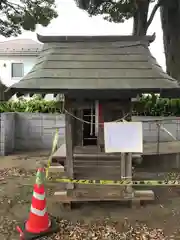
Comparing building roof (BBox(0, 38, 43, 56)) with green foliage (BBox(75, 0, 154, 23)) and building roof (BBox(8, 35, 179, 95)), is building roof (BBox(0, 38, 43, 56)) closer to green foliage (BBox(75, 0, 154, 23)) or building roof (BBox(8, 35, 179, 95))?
green foliage (BBox(75, 0, 154, 23))

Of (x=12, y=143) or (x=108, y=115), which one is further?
(x=12, y=143)

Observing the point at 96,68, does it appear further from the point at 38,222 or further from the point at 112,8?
the point at 112,8

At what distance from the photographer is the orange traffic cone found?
428cm

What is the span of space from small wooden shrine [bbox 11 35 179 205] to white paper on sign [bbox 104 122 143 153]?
0.36 metres

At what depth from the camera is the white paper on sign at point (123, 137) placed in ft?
16.4

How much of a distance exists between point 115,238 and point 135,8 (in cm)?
1010

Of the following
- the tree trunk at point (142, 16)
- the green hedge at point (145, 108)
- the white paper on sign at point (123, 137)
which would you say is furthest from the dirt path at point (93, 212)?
the tree trunk at point (142, 16)

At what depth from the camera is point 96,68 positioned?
5.18 meters

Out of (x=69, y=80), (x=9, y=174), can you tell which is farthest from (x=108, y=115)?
(x=9, y=174)

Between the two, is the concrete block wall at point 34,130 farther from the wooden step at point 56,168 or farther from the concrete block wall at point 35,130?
the wooden step at point 56,168

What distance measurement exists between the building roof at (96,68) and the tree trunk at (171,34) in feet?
21.1

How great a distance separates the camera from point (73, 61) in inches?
212

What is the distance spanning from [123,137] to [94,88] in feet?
3.35

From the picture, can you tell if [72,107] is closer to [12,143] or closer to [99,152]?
[99,152]
